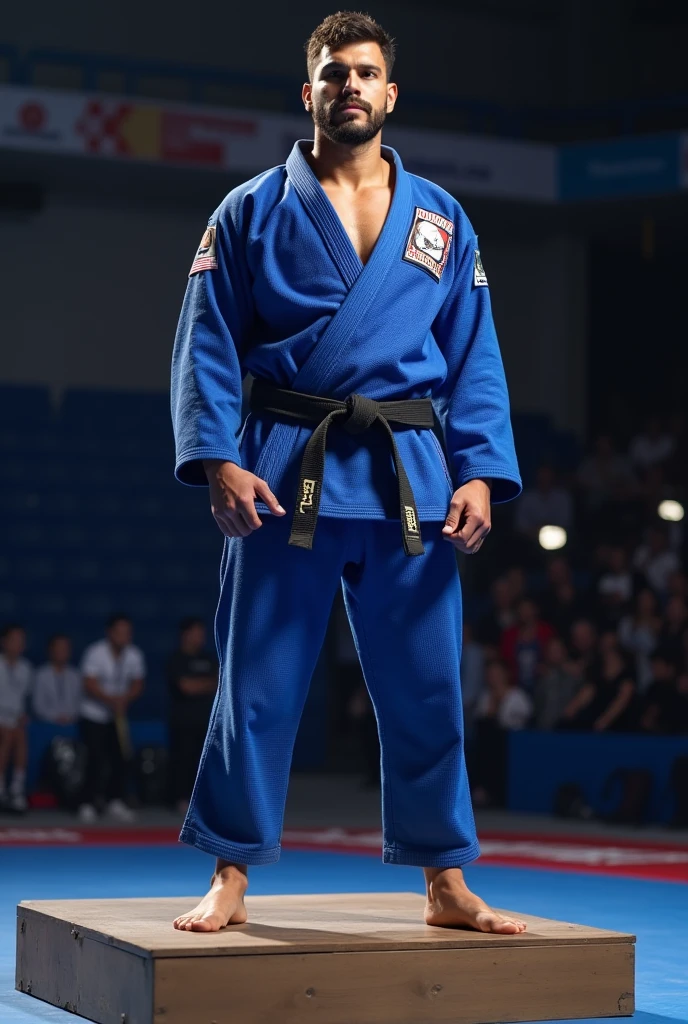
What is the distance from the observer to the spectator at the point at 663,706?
345 inches

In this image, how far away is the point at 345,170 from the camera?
3.19 metres

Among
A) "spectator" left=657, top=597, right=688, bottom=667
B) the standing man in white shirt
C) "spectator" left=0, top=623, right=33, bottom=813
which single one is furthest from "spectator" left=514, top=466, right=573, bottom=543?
"spectator" left=0, top=623, right=33, bottom=813

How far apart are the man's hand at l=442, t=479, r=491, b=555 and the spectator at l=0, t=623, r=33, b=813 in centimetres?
634

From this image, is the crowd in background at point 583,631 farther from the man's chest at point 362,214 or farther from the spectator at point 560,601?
the man's chest at point 362,214

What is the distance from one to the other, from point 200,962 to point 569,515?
9564 mm

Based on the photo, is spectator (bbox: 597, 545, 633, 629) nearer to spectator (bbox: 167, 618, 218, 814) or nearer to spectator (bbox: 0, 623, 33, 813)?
Result: spectator (bbox: 167, 618, 218, 814)

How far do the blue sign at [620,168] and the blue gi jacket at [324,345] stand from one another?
31.4 ft

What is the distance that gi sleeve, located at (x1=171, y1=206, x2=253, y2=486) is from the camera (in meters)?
3.00

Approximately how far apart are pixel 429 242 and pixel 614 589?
292 inches

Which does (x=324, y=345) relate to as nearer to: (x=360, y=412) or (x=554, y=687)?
(x=360, y=412)

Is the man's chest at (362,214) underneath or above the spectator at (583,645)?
above

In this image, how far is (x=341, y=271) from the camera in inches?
120

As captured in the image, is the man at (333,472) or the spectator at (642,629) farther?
the spectator at (642,629)

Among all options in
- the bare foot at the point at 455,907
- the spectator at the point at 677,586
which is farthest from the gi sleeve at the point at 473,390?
the spectator at the point at 677,586
